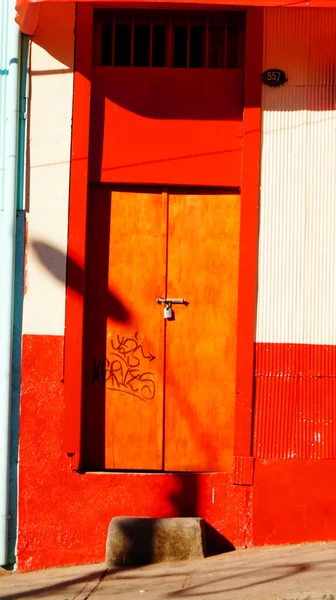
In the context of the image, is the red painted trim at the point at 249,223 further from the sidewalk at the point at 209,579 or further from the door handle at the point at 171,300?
the sidewalk at the point at 209,579

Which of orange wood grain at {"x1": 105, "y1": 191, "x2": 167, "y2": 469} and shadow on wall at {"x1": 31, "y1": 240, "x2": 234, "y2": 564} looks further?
orange wood grain at {"x1": 105, "y1": 191, "x2": 167, "y2": 469}

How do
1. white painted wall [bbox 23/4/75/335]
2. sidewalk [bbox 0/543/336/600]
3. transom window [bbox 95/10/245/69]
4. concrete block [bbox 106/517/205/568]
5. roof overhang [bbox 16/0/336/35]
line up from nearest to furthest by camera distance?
sidewalk [bbox 0/543/336/600], roof overhang [bbox 16/0/336/35], concrete block [bbox 106/517/205/568], white painted wall [bbox 23/4/75/335], transom window [bbox 95/10/245/69]

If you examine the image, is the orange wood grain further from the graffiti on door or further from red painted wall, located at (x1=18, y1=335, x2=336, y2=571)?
red painted wall, located at (x1=18, y1=335, x2=336, y2=571)

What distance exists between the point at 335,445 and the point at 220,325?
1.28 m

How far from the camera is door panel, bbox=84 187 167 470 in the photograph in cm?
704

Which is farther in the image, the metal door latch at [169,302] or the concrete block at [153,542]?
the metal door latch at [169,302]

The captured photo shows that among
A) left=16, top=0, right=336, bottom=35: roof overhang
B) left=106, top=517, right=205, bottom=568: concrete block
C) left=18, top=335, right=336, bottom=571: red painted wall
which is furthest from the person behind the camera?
left=18, top=335, right=336, bottom=571: red painted wall

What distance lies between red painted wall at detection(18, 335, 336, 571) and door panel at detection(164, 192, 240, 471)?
0.87 feet

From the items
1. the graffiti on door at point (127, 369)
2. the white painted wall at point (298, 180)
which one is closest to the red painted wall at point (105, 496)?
the graffiti on door at point (127, 369)

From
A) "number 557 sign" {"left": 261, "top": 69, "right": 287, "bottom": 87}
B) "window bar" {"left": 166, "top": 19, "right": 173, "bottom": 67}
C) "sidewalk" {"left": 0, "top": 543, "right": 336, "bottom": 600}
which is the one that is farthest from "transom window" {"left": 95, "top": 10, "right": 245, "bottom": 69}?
"sidewalk" {"left": 0, "top": 543, "right": 336, "bottom": 600}

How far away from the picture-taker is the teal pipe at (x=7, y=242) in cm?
692

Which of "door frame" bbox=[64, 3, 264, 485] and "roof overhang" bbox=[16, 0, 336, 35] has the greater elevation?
"roof overhang" bbox=[16, 0, 336, 35]

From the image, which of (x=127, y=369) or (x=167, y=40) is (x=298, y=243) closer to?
(x=127, y=369)

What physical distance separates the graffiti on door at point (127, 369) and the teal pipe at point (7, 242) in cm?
71
